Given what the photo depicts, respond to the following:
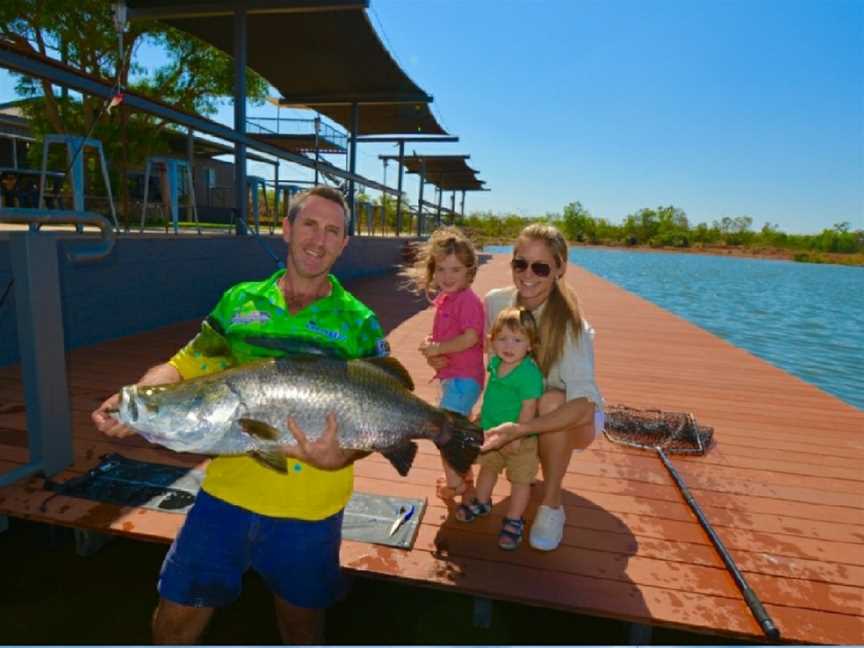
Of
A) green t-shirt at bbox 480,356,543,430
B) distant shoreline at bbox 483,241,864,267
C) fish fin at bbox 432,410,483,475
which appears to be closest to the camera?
fish fin at bbox 432,410,483,475

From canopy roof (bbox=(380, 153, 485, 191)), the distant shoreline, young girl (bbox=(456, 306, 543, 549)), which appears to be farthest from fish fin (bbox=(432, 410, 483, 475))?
the distant shoreline

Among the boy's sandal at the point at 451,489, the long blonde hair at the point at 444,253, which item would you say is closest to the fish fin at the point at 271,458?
the boy's sandal at the point at 451,489

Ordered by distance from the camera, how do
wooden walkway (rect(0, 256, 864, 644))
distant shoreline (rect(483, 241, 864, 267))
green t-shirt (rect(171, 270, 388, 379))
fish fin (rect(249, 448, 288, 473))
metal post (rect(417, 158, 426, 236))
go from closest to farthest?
fish fin (rect(249, 448, 288, 473))
green t-shirt (rect(171, 270, 388, 379))
wooden walkway (rect(0, 256, 864, 644))
metal post (rect(417, 158, 426, 236))
distant shoreline (rect(483, 241, 864, 267))

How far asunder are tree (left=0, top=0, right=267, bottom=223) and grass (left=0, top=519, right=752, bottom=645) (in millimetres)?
15919

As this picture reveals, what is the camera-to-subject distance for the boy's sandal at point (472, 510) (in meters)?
3.19

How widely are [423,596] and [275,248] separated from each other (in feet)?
27.4

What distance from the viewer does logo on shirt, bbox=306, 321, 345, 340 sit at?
2393 millimetres

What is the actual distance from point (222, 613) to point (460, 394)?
6.21 ft

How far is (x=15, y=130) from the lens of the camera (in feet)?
65.0

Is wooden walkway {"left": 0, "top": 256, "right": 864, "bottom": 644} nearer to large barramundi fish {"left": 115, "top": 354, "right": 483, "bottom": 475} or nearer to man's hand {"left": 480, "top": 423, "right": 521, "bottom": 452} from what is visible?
man's hand {"left": 480, "top": 423, "right": 521, "bottom": 452}

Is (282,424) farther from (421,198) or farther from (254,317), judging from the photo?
(421,198)

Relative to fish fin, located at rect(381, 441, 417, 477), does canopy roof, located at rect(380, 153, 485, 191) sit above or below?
above

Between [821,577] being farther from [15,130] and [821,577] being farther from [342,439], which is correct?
[15,130]

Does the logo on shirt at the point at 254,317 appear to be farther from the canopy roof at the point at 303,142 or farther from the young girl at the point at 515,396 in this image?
the canopy roof at the point at 303,142
